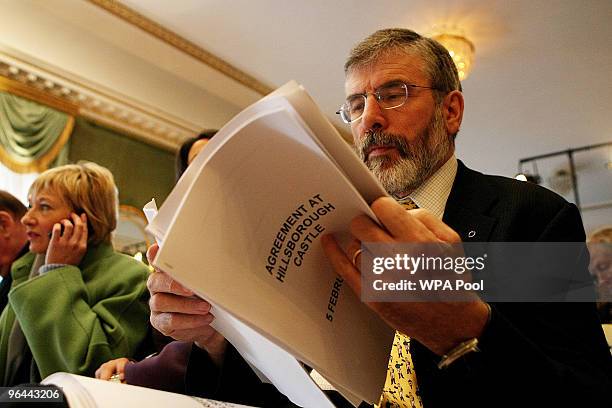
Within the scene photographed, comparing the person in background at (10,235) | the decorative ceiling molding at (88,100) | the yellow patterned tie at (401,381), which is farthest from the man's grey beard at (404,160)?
the decorative ceiling molding at (88,100)

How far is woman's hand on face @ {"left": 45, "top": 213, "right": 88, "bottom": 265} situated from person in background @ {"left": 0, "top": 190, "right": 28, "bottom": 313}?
472 mm

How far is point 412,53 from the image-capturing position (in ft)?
3.42

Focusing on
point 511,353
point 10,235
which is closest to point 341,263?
point 511,353

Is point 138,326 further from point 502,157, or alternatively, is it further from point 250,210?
point 502,157

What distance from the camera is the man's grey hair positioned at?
A: 1048 mm

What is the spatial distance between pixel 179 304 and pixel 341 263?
0.87 ft

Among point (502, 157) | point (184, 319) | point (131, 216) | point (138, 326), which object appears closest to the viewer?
point (184, 319)

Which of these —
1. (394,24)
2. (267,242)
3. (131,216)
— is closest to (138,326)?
(267,242)

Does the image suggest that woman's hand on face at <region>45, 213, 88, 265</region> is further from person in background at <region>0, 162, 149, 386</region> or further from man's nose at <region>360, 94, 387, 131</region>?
man's nose at <region>360, 94, 387, 131</region>

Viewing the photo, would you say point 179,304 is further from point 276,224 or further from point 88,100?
point 88,100

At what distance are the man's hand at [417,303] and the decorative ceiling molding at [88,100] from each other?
3.24 metres

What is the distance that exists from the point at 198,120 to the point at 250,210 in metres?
3.77

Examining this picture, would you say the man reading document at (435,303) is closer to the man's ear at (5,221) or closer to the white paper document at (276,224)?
the white paper document at (276,224)

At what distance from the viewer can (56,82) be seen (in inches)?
128
